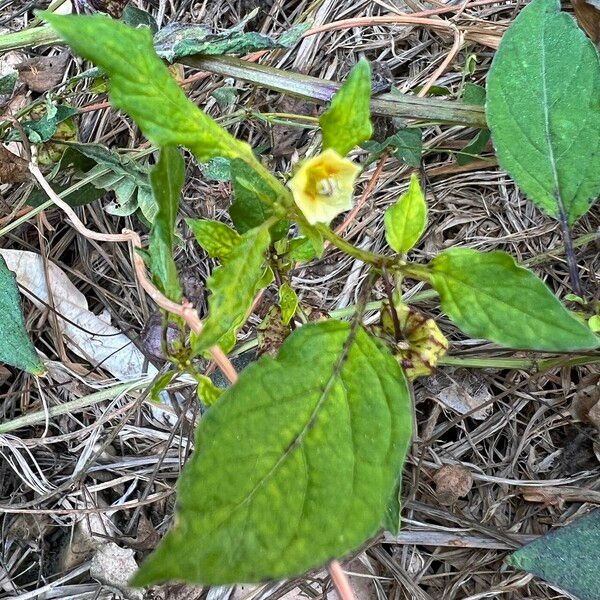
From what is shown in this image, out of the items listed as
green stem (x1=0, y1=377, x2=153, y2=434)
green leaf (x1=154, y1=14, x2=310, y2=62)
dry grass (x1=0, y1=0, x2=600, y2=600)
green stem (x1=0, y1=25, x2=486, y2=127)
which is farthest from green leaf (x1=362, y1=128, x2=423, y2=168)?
green stem (x1=0, y1=377, x2=153, y2=434)

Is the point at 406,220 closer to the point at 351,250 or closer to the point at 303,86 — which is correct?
the point at 351,250

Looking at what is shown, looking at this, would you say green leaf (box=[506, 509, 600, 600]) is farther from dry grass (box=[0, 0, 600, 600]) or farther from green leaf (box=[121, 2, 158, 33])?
green leaf (box=[121, 2, 158, 33])

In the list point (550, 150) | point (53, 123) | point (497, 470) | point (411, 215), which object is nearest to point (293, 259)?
point (411, 215)

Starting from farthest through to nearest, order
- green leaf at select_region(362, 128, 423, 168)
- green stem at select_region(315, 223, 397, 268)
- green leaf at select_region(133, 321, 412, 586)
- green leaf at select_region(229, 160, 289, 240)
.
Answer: green leaf at select_region(362, 128, 423, 168), green leaf at select_region(229, 160, 289, 240), green stem at select_region(315, 223, 397, 268), green leaf at select_region(133, 321, 412, 586)

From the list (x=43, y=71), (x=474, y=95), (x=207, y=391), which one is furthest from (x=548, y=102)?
(x=43, y=71)

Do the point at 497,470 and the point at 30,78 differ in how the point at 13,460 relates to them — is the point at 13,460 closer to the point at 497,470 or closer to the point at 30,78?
the point at 30,78

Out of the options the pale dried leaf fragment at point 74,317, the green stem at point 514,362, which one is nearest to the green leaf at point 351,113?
the green stem at point 514,362

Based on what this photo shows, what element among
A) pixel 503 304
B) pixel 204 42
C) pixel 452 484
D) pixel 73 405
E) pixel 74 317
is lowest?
pixel 452 484

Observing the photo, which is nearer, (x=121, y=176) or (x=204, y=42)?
(x=204, y=42)
